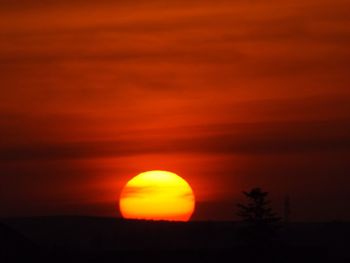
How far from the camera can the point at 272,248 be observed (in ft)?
195

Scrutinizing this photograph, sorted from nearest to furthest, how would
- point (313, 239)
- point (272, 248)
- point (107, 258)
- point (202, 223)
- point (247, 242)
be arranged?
point (107, 258), point (272, 248), point (247, 242), point (313, 239), point (202, 223)

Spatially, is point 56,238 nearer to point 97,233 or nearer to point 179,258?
point 97,233

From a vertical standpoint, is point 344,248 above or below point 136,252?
above

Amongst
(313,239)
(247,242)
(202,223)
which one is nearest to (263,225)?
(247,242)

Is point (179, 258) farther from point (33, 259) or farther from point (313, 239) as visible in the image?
point (313, 239)

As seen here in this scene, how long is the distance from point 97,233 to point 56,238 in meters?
3.87

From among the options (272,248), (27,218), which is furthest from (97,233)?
(272,248)

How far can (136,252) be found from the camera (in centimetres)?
5553

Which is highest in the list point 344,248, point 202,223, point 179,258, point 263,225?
point 202,223

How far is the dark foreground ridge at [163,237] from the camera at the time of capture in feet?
190

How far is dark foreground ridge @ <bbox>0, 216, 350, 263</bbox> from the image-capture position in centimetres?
5794

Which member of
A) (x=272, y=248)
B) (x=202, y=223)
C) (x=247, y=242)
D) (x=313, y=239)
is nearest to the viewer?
(x=272, y=248)

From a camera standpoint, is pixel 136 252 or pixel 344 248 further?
pixel 344 248

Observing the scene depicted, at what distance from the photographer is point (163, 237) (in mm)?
97688
